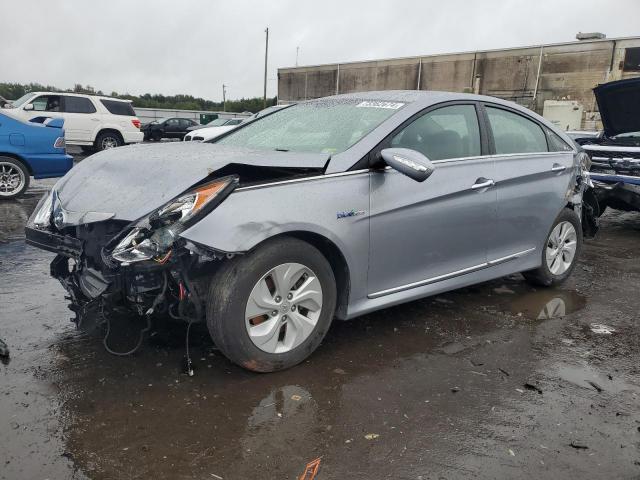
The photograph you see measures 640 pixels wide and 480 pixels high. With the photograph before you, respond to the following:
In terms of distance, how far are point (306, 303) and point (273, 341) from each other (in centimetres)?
28

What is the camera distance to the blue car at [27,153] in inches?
329

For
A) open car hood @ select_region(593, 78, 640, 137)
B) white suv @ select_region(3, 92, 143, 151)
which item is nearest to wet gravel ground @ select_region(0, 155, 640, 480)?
open car hood @ select_region(593, 78, 640, 137)

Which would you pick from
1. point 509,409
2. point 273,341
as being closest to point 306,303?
point 273,341

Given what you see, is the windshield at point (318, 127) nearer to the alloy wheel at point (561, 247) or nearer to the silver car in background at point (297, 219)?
the silver car in background at point (297, 219)

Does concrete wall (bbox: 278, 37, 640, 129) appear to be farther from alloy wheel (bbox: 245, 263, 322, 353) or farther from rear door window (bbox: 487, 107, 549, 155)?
alloy wheel (bbox: 245, 263, 322, 353)

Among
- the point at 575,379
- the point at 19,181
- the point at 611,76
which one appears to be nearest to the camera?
the point at 575,379

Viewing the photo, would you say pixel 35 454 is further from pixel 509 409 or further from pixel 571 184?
pixel 571 184

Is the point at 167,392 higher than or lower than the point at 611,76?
lower

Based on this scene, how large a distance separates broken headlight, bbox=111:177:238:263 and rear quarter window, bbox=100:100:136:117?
1527cm

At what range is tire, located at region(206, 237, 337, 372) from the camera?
2818mm

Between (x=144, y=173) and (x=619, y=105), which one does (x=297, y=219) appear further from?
(x=619, y=105)

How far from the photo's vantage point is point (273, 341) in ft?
9.93

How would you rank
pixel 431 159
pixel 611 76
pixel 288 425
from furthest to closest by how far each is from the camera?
1. pixel 611 76
2. pixel 431 159
3. pixel 288 425

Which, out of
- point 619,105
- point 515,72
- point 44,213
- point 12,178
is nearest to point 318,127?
point 44,213
